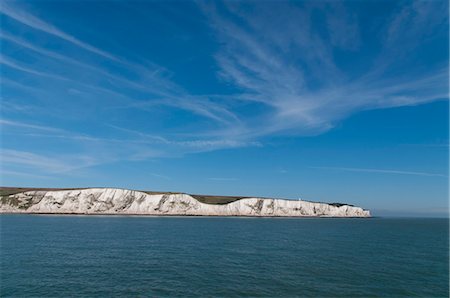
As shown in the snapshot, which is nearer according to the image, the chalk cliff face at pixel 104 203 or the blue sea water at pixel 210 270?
the blue sea water at pixel 210 270

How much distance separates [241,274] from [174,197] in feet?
420

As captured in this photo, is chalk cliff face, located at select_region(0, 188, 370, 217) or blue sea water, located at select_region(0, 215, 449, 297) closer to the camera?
blue sea water, located at select_region(0, 215, 449, 297)

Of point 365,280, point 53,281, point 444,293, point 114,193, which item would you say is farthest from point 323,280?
point 114,193

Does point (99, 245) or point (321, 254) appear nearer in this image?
point (321, 254)

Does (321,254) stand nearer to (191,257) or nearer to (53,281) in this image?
(191,257)

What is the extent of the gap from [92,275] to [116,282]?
359cm

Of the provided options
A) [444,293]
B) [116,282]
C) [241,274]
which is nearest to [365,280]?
[444,293]

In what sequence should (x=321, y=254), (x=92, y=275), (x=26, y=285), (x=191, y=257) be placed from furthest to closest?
(x=321, y=254), (x=191, y=257), (x=92, y=275), (x=26, y=285)

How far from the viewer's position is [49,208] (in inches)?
5453

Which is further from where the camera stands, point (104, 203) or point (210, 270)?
point (104, 203)

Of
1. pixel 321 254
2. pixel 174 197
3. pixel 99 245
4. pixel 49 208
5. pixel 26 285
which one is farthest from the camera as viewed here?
pixel 174 197

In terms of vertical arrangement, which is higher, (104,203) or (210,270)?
(104,203)

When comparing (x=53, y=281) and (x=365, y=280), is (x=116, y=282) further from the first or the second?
(x=365, y=280)

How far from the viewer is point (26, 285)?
25953mm
